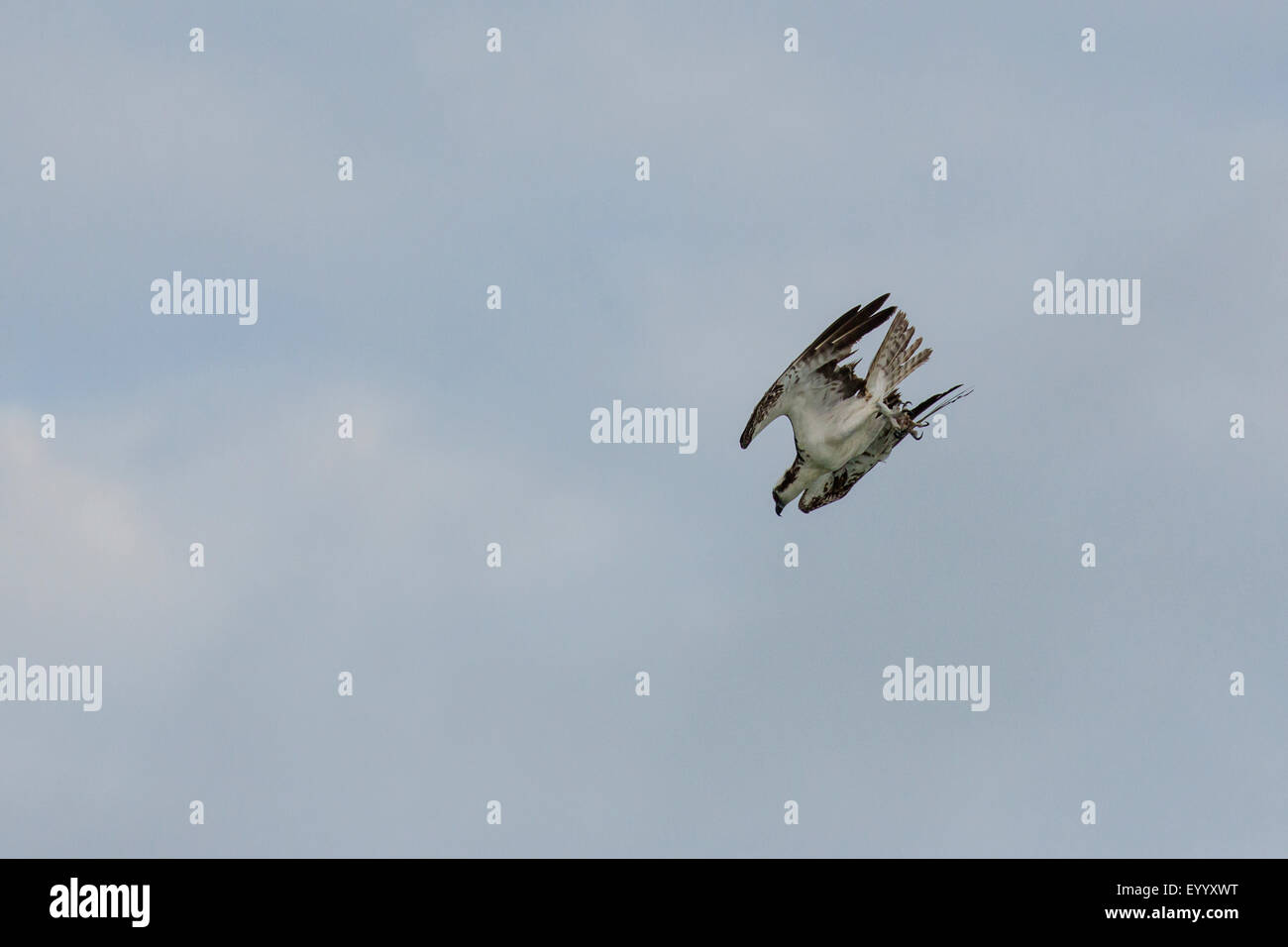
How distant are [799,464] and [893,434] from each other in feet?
10.0

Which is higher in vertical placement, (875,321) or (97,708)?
(875,321)

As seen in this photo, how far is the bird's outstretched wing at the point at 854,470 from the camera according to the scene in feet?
176

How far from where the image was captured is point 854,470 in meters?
56.0

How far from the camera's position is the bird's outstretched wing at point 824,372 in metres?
52.6

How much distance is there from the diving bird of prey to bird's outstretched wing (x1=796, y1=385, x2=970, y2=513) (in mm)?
46

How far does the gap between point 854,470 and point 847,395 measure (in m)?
3.20

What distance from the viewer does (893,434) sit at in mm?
54000

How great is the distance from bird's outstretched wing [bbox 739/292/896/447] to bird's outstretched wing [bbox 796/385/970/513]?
1.67 meters

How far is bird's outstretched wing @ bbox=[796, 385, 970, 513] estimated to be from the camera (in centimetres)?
5356
